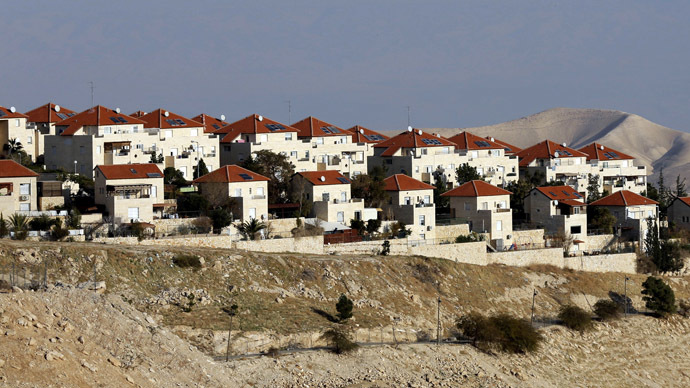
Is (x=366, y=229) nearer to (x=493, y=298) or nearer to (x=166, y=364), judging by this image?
(x=493, y=298)

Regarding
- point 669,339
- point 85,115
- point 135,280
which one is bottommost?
point 669,339

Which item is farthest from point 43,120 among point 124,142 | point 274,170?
point 274,170

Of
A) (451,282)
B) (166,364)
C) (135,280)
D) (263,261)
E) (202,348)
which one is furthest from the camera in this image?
(451,282)

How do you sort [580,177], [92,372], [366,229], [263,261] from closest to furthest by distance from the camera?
[92,372] → [263,261] → [366,229] → [580,177]

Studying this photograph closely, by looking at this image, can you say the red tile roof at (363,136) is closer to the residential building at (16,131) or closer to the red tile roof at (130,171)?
the residential building at (16,131)

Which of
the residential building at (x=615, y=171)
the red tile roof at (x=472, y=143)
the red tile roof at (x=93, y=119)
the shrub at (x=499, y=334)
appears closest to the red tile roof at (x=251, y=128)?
the red tile roof at (x=93, y=119)

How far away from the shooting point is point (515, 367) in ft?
176

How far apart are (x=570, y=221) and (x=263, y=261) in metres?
27.4

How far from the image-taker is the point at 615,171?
9994 cm

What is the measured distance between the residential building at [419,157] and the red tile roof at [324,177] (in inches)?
539

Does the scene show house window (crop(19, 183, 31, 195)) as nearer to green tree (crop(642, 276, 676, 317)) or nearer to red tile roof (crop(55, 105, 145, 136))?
red tile roof (crop(55, 105, 145, 136))

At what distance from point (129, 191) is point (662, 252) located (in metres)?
33.3

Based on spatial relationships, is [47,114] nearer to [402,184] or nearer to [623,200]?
[402,184]

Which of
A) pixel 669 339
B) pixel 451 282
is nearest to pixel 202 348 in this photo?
pixel 451 282
